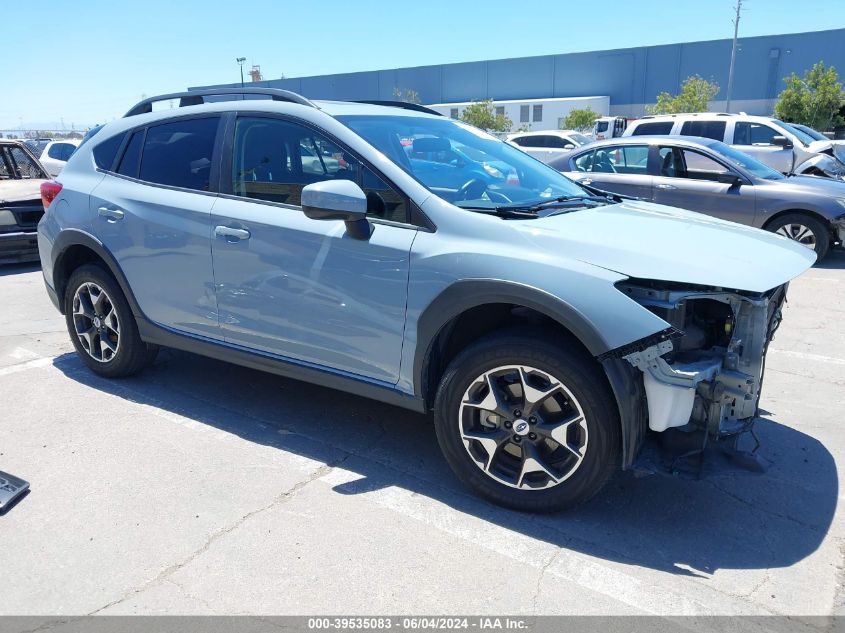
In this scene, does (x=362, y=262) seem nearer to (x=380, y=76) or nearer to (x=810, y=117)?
(x=810, y=117)

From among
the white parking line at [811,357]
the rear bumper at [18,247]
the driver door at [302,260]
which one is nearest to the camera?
the driver door at [302,260]

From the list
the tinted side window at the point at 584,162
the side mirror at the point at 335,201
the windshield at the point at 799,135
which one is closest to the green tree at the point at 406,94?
the windshield at the point at 799,135

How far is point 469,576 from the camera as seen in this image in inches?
109

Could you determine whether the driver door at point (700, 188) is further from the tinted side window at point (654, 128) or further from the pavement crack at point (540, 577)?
the pavement crack at point (540, 577)

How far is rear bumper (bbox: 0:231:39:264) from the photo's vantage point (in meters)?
8.85

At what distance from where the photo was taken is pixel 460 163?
3857 millimetres

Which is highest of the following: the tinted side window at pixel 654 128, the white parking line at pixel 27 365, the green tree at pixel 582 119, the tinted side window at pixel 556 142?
the tinted side window at pixel 654 128

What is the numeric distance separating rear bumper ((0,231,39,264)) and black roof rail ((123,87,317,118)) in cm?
507

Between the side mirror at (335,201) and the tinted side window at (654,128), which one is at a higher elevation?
the side mirror at (335,201)

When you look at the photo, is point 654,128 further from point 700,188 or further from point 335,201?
point 335,201

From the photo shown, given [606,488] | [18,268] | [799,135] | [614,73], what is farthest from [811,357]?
[614,73]

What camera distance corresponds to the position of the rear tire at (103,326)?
15.3 feet

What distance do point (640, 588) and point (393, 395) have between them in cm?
143

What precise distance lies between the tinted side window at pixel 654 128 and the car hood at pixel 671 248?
10510mm
